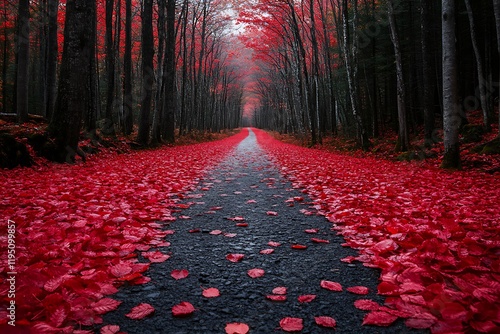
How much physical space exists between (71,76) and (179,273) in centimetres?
746

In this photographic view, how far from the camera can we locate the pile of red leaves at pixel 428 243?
179 centimetres

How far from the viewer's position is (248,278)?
2.36 metres

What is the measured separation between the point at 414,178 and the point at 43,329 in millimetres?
6940

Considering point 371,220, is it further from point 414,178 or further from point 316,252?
point 414,178

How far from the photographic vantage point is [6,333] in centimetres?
157

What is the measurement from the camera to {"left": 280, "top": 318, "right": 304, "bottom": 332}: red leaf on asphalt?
170 centimetres

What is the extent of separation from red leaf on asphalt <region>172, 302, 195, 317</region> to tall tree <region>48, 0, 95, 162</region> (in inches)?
291

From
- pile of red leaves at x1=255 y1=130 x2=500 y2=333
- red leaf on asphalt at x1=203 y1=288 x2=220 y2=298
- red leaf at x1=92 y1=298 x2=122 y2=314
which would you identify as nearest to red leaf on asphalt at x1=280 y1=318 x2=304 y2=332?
pile of red leaves at x1=255 y1=130 x2=500 y2=333

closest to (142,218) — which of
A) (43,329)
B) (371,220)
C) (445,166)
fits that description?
(43,329)

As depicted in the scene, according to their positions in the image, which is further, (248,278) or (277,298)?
(248,278)

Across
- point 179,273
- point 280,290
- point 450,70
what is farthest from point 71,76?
point 450,70

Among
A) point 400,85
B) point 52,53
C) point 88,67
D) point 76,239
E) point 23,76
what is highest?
point 52,53

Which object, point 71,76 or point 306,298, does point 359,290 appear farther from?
point 71,76

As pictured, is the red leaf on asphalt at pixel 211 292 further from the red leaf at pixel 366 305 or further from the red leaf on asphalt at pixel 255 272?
the red leaf at pixel 366 305
